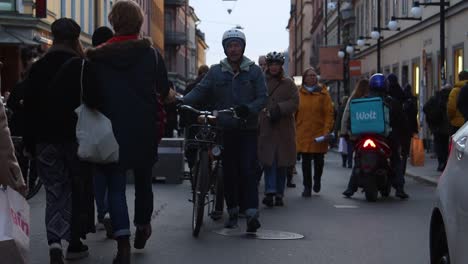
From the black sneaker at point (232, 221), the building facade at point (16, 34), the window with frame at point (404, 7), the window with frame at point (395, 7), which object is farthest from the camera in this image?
the window with frame at point (395, 7)

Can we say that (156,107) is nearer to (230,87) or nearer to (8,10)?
(230,87)

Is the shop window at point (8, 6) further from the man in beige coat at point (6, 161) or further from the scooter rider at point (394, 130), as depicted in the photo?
the man in beige coat at point (6, 161)

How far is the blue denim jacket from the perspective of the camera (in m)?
9.91

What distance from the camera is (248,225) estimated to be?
9867 millimetres

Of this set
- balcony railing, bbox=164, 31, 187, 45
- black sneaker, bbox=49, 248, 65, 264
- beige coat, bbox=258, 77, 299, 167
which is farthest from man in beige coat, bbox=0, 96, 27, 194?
balcony railing, bbox=164, 31, 187, 45

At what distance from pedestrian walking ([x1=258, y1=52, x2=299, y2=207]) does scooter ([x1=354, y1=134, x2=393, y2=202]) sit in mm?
1173

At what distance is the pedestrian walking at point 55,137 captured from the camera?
7.69 meters

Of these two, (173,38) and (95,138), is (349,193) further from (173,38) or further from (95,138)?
(173,38)

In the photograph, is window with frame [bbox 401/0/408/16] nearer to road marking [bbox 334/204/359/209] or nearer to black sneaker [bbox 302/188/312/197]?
black sneaker [bbox 302/188/312/197]

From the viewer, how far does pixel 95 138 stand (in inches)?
294

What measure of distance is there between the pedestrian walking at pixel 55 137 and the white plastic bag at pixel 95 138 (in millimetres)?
205

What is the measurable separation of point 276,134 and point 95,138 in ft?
19.3

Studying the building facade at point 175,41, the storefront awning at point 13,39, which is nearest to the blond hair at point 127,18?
the storefront awning at point 13,39

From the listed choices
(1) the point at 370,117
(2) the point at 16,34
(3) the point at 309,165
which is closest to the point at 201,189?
(1) the point at 370,117
